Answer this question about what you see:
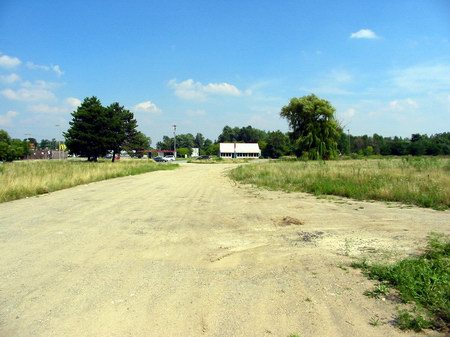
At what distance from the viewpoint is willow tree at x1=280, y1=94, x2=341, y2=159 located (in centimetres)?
6228

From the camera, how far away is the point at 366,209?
1247 cm

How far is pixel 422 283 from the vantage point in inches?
200

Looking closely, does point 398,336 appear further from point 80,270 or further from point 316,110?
point 316,110

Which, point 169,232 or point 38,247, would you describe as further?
point 169,232

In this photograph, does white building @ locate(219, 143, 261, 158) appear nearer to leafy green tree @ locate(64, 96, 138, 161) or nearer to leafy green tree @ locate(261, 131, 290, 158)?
leafy green tree @ locate(261, 131, 290, 158)

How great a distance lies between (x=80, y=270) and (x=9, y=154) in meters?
73.5

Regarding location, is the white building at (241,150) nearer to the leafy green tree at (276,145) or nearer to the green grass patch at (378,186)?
the leafy green tree at (276,145)

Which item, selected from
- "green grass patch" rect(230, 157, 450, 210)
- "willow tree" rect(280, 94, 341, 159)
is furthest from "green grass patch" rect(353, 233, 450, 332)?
"willow tree" rect(280, 94, 341, 159)

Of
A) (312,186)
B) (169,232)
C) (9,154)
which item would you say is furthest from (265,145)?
(169,232)

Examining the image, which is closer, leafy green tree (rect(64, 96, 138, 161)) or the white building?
leafy green tree (rect(64, 96, 138, 161))

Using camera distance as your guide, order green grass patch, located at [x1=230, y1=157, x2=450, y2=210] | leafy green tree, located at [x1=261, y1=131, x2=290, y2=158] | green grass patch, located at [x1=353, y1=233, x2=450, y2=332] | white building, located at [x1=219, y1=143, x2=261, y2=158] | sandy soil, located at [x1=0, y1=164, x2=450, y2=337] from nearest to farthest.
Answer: green grass patch, located at [x1=353, y1=233, x2=450, y2=332] < sandy soil, located at [x1=0, y1=164, x2=450, y2=337] < green grass patch, located at [x1=230, y1=157, x2=450, y2=210] < leafy green tree, located at [x1=261, y1=131, x2=290, y2=158] < white building, located at [x1=219, y1=143, x2=261, y2=158]

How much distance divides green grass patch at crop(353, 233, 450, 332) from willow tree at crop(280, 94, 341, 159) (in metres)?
56.9

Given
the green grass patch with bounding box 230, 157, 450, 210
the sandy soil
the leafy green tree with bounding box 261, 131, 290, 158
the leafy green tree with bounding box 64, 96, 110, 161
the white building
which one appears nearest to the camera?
the sandy soil

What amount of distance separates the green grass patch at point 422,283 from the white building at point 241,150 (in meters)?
131
